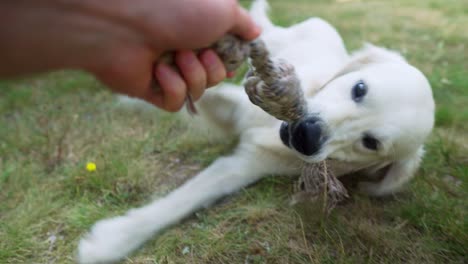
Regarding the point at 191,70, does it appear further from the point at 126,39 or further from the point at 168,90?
the point at 126,39

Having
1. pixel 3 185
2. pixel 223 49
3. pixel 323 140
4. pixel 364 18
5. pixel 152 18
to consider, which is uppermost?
pixel 152 18

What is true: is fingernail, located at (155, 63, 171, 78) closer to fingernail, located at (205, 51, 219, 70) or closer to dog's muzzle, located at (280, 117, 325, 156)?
fingernail, located at (205, 51, 219, 70)

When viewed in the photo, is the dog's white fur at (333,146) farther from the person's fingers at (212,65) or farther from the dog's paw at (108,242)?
the person's fingers at (212,65)

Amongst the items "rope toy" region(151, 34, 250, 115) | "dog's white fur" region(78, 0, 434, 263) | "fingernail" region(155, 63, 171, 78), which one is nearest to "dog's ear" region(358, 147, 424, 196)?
"dog's white fur" region(78, 0, 434, 263)

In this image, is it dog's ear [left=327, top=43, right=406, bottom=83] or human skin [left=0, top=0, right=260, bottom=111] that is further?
dog's ear [left=327, top=43, right=406, bottom=83]

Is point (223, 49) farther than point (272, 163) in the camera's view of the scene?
No

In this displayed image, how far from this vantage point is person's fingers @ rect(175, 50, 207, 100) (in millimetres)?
1262

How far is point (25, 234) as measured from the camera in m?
1.98

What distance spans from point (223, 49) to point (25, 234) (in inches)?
49.4

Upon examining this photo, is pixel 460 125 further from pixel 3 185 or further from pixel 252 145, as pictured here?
pixel 3 185

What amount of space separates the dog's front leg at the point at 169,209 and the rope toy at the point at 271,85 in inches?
16.6

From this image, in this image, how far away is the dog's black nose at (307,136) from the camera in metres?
1.95

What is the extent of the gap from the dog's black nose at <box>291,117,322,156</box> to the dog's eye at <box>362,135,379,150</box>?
261 millimetres

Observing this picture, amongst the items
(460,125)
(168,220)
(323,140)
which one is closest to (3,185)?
(168,220)
